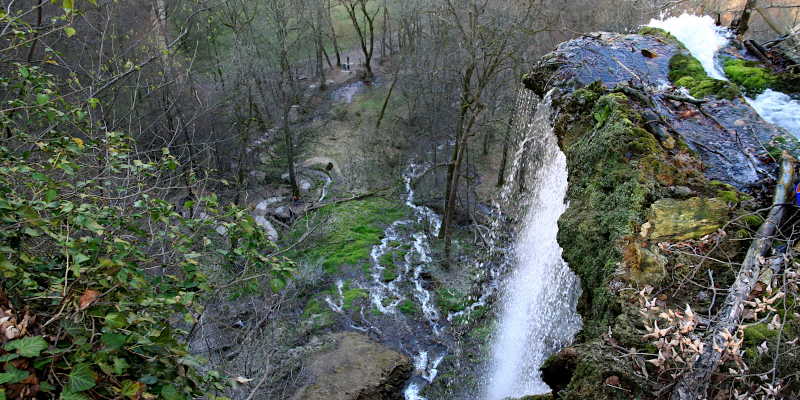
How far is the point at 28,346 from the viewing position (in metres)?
1.86

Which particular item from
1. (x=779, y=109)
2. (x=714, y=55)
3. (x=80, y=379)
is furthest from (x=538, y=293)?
(x=80, y=379)

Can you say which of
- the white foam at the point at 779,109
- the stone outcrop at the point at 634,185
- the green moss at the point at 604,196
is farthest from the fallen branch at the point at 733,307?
the white foam at the point at 779,109

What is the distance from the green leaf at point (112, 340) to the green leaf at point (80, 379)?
0.39 ft

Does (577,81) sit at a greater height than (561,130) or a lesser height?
greater

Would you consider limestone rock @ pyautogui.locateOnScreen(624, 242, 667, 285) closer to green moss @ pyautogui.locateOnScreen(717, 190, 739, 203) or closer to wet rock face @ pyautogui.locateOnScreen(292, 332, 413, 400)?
green moss @ pyautogui.locateOnScreen(717, 190, 739, 203)

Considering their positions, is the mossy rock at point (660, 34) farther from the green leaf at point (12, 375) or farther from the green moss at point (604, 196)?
the green leaf at point (12, 375)

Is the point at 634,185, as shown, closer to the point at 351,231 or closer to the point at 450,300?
the point at 450,300

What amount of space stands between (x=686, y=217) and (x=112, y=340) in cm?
362

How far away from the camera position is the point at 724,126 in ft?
14.3

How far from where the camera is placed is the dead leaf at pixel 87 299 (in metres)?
2.09

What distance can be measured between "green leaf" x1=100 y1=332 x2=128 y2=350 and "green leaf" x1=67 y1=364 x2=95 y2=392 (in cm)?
12

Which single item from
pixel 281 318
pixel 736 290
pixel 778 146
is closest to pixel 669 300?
pixel 736 290

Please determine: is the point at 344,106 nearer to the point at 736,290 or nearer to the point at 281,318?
the point at 281,318

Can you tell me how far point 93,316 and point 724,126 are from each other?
5210 millimetres
